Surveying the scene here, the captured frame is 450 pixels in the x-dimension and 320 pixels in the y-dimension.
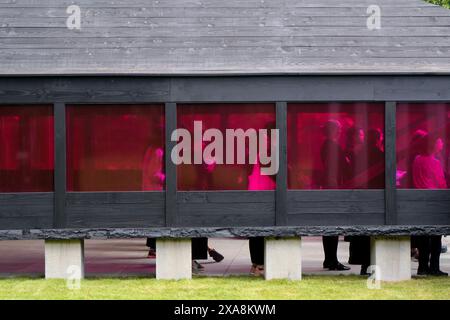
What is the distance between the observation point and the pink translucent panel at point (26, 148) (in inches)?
642

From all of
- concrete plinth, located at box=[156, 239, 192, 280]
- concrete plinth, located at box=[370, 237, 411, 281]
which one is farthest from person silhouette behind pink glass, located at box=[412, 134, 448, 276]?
concrete plinth, located at box=[156, 239, 192, 280]

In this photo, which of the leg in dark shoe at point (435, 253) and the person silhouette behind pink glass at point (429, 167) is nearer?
the person silhouette behind pink glass at point (429, 167)

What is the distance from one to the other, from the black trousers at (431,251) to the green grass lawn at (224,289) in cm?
59

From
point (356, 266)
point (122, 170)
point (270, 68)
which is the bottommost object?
point (356, 266)

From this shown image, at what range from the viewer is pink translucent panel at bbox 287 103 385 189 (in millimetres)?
16453

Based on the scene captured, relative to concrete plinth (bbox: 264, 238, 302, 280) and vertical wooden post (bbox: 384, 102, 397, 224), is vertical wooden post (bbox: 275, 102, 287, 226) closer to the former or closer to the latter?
concrete plinth (bbox: 264, 238, 302, 280)

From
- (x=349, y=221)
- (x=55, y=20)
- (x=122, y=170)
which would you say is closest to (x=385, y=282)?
(x=349, y=221)

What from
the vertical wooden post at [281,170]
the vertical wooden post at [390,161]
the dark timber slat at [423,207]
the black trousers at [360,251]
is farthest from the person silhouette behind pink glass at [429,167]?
the vertical wooden post at [281,170]

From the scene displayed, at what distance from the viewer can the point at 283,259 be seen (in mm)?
16219

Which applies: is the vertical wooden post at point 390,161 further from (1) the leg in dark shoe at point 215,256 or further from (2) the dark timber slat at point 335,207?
(1) the leg in dark shoe at point 215,256

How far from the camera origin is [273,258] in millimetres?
16203

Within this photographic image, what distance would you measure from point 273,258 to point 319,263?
3.14 metres

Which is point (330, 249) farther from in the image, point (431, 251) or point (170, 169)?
point (170, 169)

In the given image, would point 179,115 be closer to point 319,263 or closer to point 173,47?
point 173,47
